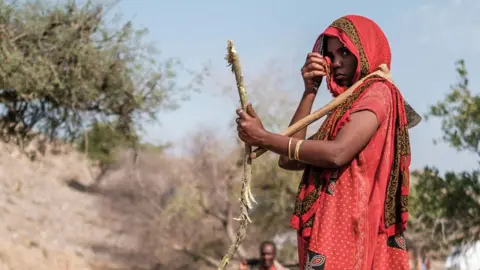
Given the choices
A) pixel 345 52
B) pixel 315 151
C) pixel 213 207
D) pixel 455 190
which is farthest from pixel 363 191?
pixel 213 207

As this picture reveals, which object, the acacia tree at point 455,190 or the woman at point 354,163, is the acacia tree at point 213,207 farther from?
the woman at point 354,163

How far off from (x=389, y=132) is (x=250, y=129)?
54 centimetres

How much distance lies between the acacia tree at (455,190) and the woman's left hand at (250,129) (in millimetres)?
9544

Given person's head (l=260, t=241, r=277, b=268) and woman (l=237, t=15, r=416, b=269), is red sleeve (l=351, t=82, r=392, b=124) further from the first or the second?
person's head (l=260, t=241, r=277, b=268)

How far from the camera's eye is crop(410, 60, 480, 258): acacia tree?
40.2 feet

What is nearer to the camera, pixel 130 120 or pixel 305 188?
pixel 305 188

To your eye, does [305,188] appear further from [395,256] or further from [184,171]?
[184,171]

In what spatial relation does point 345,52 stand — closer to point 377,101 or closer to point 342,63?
point 342,63

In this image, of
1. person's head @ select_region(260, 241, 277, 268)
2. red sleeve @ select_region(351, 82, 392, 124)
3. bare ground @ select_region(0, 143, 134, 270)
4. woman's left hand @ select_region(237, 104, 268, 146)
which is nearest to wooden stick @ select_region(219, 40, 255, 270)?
woman's left hand @ select_region(237, 104, 268, 146)

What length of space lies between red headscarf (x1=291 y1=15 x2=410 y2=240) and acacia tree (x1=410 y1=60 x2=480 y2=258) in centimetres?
926

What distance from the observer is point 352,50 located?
124 inches

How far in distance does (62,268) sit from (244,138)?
706 inches

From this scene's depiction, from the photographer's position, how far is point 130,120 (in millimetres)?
13594

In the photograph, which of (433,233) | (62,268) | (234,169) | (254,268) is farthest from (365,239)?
(234,169)
